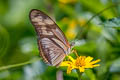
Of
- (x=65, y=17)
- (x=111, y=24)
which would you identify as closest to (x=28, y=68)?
(x=111, y=24)

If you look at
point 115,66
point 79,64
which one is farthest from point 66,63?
point 115,66

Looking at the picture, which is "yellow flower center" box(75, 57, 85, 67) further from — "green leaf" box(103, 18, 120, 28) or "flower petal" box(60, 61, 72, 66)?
"green leaf" box(103, 18, 120, 28)

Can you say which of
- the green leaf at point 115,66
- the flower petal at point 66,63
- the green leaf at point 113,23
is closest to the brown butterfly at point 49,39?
the flower petal at point 66,63

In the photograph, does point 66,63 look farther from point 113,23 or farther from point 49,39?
point 113,23

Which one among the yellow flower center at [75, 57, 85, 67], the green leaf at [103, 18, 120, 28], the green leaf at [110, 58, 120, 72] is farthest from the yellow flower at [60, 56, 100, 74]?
the green leaf at [110, 58, 120, 72]

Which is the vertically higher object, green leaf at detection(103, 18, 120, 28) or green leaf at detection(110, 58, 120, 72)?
green leaf at detection(103, 18, 120, 28)

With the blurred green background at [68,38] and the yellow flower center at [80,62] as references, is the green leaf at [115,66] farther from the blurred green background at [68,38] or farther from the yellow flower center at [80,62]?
the yellow flower center at [80,62]
